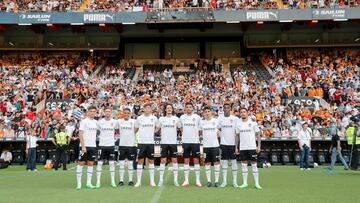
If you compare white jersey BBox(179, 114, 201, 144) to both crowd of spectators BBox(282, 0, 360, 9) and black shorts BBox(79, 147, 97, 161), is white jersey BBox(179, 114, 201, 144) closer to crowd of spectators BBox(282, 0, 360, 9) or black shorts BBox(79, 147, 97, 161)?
black shorts BBox(79, 147, 97, 161)

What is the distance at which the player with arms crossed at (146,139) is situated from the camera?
12.0 metres

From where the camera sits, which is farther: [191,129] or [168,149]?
[168,149]

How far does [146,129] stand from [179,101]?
647 inches

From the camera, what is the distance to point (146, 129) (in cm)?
1216

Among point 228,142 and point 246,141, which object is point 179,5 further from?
point 246,141

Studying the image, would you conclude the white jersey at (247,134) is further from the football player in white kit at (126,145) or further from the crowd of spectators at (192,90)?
the crowd of spectators at (192,90)

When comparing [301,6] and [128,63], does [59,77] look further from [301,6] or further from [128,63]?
[301,6]

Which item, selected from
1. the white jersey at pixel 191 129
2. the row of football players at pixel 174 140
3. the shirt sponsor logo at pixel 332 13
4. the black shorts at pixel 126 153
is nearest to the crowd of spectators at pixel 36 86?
the row of football players at pixel 174 140

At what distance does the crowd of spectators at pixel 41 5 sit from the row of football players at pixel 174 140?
26.0m

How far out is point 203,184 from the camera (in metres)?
12.4

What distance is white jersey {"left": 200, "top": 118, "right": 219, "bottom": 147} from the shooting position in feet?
39.1

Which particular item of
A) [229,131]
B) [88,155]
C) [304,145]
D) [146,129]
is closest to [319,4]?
[304,145]

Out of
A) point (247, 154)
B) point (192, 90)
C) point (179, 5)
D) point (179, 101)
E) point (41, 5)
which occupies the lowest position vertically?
point (247, 154)

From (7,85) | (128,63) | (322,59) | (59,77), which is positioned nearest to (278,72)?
(322,59)
